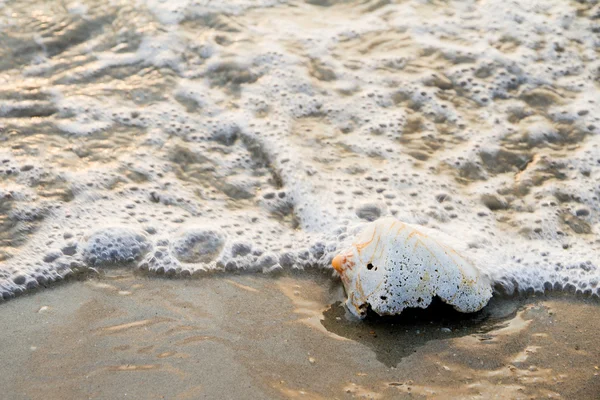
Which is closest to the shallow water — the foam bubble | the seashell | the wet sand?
the foam bubble

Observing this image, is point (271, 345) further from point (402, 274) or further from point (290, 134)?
point (290, 134)

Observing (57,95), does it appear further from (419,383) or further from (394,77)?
(419,383)

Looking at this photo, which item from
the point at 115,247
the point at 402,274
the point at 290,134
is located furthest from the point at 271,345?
the point at 290,134

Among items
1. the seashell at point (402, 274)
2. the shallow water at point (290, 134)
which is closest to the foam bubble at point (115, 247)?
the shallow water at point (290, 134)

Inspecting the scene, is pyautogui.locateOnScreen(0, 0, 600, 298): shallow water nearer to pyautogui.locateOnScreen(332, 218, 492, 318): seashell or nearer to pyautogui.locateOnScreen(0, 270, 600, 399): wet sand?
pyautogui.locateOnScreen(0, 270, 600, 399): wet sand

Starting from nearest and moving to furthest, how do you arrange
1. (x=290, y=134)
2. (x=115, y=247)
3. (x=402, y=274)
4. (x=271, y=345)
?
(x=271, y=345) → (x=402, y=274) → (x=115, y=247) → (x=290, y=134)

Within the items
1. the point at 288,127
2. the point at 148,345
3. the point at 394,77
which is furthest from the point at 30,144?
the point at 394,77
